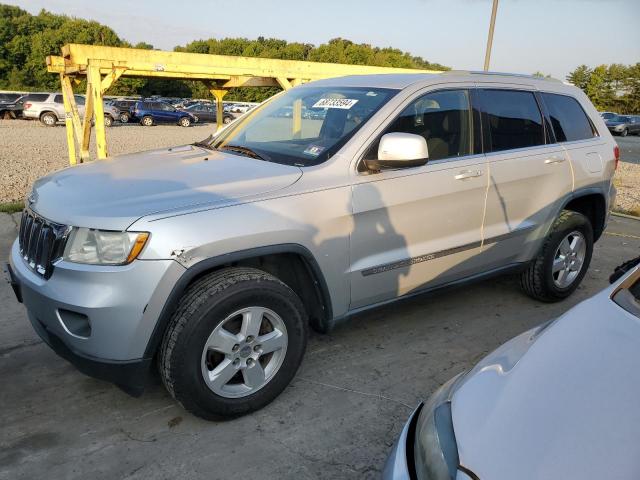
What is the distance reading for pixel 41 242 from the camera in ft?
8.72

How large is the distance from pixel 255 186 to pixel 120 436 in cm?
145

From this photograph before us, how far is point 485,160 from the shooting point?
12.2ft

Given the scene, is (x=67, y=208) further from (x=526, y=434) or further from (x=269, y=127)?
(x=526, y=434)

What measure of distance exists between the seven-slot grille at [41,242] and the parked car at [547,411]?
180 cm

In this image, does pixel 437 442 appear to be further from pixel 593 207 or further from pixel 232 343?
pixel 593 207

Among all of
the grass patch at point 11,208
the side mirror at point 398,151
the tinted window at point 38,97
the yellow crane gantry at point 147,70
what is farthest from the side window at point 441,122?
the tinted window at point 38,97

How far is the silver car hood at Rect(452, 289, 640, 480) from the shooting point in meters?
1.30

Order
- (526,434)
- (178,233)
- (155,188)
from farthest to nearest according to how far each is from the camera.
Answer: (155,188) < (178,233) < (526,434)

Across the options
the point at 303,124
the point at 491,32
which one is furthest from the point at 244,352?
the point at 491,32

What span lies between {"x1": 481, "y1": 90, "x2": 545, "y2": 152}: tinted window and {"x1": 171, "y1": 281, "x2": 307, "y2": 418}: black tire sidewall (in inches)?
78.9

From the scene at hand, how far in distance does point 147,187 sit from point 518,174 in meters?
2.63

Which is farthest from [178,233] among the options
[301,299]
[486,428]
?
[486,428]

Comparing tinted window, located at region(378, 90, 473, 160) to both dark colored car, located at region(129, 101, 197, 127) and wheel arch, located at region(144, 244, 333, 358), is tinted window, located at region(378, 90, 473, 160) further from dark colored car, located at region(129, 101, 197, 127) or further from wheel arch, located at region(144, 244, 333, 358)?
dark colored car, located at region(129, 101, 197, 127)

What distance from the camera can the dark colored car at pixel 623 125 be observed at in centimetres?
3509
